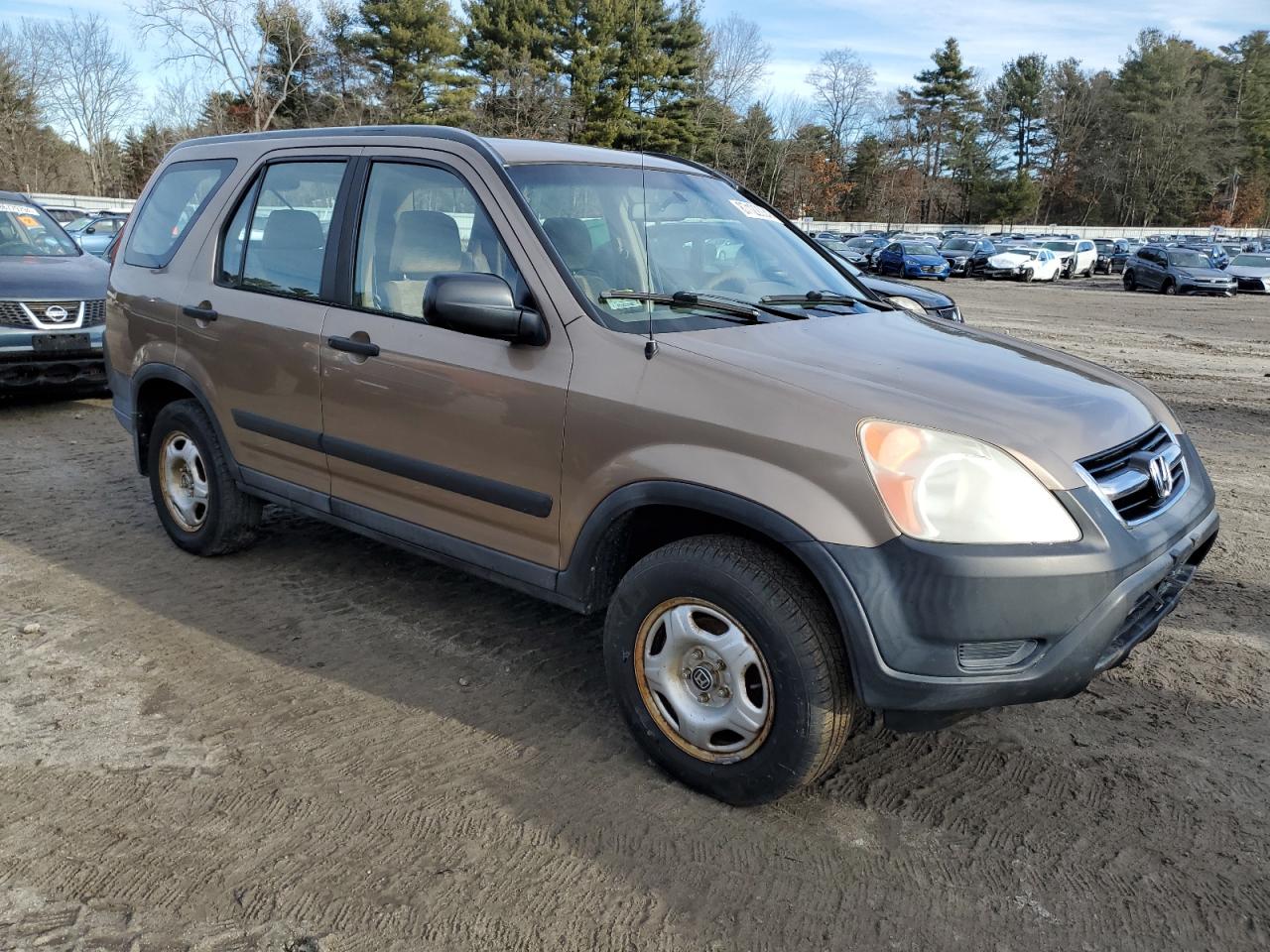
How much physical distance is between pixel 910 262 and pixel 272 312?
1292 inches

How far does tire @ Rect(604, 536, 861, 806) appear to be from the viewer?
2713mm

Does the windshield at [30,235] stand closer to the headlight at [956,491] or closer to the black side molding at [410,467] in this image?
the black side molding at [410,467]

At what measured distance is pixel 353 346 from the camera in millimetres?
3779

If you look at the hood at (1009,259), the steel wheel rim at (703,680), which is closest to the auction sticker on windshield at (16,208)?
the steel wheel rim at (703,680)

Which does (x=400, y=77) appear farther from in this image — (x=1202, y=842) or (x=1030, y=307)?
(x=1202, y=842)

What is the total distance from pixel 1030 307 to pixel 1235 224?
76.6 meters

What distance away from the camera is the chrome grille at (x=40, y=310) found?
7.96m

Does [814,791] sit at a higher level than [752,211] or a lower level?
lower

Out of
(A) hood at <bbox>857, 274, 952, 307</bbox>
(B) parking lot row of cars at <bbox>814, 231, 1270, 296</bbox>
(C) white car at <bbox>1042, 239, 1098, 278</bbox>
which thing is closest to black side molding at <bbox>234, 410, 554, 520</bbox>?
(A) hood at <bbox>857, 274, 952, 307</bbox>

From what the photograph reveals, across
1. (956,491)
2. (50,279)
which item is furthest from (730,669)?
(50,279)

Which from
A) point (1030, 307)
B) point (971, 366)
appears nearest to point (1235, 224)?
point (1030, 307)

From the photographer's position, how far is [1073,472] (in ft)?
8.77

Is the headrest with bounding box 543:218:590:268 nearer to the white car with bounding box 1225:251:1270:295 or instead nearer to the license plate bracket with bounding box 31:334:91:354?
the license plate bracket with bounding box 31:334:91:354

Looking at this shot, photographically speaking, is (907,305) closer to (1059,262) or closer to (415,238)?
(415,238)
